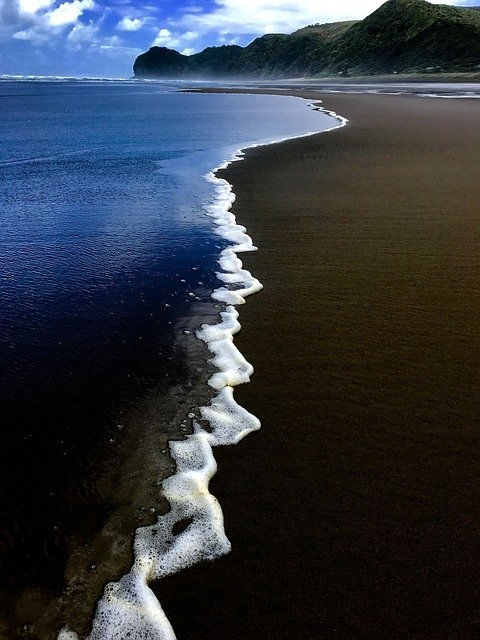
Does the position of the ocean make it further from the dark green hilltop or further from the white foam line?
the dark green hilltop

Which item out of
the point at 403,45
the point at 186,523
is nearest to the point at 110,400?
the point at 186,523

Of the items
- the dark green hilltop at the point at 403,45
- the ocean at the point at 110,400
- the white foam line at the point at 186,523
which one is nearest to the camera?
the white foam line at the point at 186,523

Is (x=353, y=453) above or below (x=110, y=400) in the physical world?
below

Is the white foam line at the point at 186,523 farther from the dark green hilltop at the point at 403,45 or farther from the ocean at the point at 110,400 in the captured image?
the dark green hilltop at the point at 403,45

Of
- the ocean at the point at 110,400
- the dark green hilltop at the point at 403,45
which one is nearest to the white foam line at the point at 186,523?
the ocean at the point at 110,400

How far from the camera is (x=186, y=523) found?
129 inches

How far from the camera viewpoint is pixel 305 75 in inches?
6393

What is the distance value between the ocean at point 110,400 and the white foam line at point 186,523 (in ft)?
0.03

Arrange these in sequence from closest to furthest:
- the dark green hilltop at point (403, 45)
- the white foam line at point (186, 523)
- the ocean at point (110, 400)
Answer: the white foam line at point (186, 523) → the ocean at point (110, 400) → the dark green hilltop at point (403, 45)

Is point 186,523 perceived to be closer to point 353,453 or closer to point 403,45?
point 353,453

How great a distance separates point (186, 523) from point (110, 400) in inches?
60.3

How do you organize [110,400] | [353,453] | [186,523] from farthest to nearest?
[110,400]
[353,453]
[186,523]

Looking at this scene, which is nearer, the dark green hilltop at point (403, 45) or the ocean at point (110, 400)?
the ocean at point (110, 400)

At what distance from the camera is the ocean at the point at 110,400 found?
9.45ft
